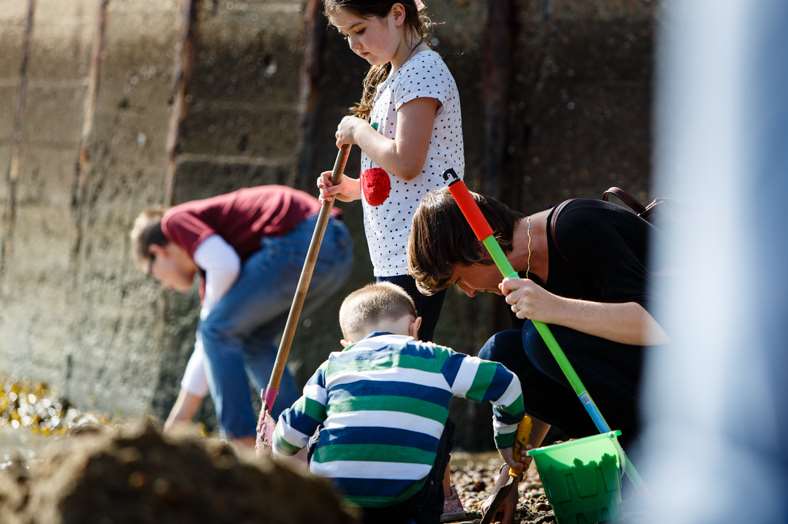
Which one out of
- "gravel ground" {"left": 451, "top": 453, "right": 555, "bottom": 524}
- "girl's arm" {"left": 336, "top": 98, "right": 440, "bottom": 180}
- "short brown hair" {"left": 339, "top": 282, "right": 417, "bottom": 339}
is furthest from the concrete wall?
"short brown hair" {"left": 339, "top": 282, "right": 417, "bottom": 339}

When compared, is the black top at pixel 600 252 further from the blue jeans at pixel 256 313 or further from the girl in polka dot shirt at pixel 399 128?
the blue jeans at pixel 256 313

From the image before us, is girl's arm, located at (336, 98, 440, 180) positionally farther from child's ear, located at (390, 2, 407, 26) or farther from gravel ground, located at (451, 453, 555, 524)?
gravel ground, located at (451, 453, 555, 524)

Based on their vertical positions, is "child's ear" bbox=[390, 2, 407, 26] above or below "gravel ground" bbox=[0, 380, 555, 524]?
above

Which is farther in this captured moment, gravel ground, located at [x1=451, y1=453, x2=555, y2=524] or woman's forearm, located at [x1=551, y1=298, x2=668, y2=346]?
gravel ground, located at [x1=451, y1=453, x2=555, y2=524]

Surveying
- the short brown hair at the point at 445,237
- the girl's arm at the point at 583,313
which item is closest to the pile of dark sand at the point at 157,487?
the girl's arm at the point at 583,313

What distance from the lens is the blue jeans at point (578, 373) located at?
345cm

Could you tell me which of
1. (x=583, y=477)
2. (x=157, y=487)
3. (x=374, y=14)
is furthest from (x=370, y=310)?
(x=157, y=487)

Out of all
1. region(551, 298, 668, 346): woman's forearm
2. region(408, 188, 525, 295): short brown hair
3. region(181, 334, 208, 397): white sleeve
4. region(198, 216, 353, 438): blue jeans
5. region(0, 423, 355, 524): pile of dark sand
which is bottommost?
region(181, 334, 208, 397): white sleeve

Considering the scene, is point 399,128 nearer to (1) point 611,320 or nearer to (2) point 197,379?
(1) point 611,320

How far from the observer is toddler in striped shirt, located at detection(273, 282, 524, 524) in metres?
3.12

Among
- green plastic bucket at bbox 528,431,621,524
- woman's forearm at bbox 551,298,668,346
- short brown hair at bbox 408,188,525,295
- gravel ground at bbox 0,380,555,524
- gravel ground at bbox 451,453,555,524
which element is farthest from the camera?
gravel ground at bbox 0,380,555,524

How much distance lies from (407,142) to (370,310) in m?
0.58

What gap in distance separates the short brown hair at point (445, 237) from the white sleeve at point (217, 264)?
1.64m

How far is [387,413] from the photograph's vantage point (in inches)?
123
